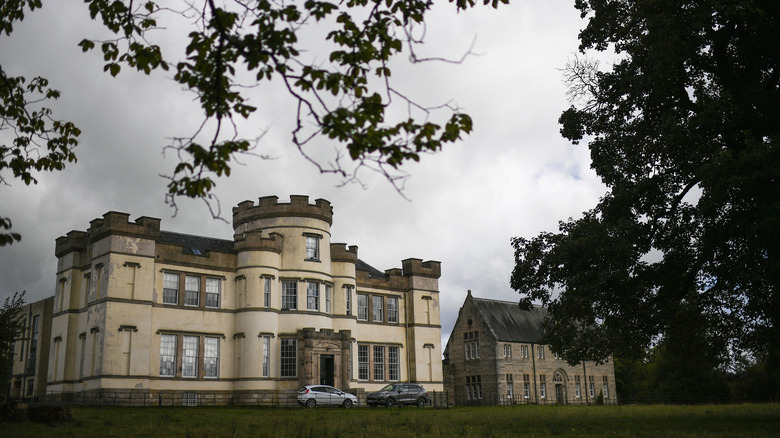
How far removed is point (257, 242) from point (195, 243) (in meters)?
5.02

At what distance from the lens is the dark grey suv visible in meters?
41.5

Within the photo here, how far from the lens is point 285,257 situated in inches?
1710

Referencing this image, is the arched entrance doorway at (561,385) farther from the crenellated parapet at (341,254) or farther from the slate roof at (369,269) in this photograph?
the crenellated parapet at (341,254)

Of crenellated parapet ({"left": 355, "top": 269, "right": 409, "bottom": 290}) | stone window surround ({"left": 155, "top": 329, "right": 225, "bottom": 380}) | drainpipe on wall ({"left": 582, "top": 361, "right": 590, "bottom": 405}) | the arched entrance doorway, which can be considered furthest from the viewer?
drainpipe on wall ({"left": 582, "top": 361, "right": 590, "bottom": 405})

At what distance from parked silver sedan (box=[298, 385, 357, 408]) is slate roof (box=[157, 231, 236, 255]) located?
10.1 metres

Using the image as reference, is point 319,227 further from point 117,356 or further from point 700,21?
point 700,21

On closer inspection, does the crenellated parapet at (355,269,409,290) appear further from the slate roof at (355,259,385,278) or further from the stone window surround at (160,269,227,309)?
the stone window surround at (160,269,227,309)

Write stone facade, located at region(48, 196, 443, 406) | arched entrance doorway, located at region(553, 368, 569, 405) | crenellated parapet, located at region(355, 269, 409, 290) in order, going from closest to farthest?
stone facade, located at region(48, 196, 443, 406) < crenellated parapet, located at region(355, 269, 409, 290) < arched entrance doorway, located at region(553, 368, 569, 405)

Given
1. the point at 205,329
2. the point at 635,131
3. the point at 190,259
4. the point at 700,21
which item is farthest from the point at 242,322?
the point at 700,21

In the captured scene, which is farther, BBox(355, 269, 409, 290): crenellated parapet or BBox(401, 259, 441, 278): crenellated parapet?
BBox(401, 259, 441, 278): crenellated parapet

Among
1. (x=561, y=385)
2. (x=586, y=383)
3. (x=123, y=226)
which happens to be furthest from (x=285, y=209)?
(x=586, y=383)

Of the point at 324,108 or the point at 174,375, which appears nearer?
the point at 324,108

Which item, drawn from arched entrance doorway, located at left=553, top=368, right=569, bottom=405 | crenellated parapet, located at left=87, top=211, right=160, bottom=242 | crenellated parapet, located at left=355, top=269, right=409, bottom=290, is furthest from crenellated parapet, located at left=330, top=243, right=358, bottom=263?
arched entrance doorway, located at left=553, top=368, right=569, bottom=405

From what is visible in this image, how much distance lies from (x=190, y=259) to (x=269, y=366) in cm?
791
